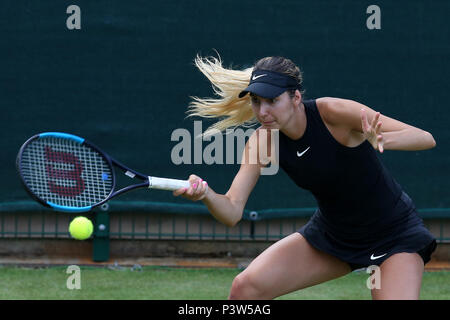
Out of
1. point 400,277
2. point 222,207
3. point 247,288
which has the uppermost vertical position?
point 222,207

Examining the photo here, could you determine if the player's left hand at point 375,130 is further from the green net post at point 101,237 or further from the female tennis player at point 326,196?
the green net post at point 101,237

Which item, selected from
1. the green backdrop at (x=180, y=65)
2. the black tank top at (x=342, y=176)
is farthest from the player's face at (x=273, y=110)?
the green backdrop at (x=180, y=65)

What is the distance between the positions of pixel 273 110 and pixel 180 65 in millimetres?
2922

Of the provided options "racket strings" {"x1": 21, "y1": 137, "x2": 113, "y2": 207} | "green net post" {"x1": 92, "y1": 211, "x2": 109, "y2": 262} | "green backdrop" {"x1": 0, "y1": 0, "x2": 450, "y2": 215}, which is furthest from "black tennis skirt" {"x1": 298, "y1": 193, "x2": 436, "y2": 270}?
"green net post" {"x1": 92, "y1": 211, "x2": 109, "y2": 262}

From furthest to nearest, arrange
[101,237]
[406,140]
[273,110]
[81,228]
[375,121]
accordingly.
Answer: [101,237]
[81,228]
[273,110]
[406,140]
[375,121]

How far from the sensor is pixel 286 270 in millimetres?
3604

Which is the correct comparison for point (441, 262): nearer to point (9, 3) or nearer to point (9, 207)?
point (9, 207)

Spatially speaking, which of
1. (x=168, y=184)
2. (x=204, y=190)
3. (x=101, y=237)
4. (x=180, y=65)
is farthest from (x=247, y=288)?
(x=180, y=65)

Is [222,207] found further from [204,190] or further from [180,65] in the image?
[180,65]

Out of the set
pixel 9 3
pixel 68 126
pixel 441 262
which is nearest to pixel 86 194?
pixel 68 126

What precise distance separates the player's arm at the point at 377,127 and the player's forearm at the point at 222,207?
58 cm

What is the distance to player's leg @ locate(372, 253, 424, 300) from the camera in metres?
3.24

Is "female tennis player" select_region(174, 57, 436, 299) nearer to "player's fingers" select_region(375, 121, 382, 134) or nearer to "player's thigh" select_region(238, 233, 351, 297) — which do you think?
"player's thigh" select_region(238, 233, 351, 297)

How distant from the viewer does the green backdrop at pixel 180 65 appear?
6.15m
